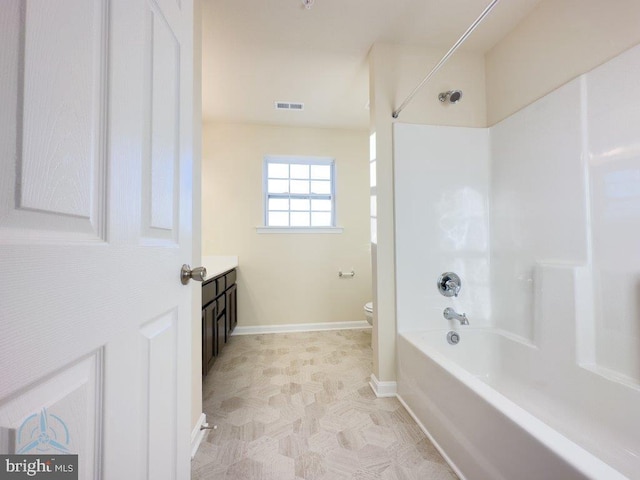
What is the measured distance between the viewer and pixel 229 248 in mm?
3023

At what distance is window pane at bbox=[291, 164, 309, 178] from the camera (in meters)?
3.22

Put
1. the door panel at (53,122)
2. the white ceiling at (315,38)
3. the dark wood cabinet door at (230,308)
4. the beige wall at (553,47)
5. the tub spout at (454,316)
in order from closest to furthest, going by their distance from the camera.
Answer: the door panel at (53,122) → the beige wall at (553,47) → the white ceiling at (315,38) → the tub spout at (454,316) → the dark wood cabinet door at (230,308)

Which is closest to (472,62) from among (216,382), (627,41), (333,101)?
(627,41)

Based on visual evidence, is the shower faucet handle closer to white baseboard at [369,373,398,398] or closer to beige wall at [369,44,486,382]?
beige wall at [369,44,486,382]

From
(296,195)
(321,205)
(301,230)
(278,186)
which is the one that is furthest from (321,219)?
(278,186)

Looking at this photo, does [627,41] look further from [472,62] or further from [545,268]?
[545,268]

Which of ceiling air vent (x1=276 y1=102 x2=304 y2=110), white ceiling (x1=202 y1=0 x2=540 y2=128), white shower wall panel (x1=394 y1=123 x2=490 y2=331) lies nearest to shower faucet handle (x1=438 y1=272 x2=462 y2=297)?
white shower wall panel (x1=394 y1=123 x2=490 y2=331)

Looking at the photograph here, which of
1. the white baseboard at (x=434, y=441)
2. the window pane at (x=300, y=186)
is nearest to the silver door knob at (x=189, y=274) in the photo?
the white baseboard at (x=434, y=441)

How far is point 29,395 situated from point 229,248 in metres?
2.81

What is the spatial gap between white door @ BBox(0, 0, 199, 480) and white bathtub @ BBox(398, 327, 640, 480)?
109 centimetres

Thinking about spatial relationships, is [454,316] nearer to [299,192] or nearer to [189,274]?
[189,274]

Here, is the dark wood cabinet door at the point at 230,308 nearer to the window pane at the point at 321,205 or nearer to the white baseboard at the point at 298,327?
the white baseboard at the point at 298,327

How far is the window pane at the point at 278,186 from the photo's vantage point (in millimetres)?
3182

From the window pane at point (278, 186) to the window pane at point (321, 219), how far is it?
18.5 inches
